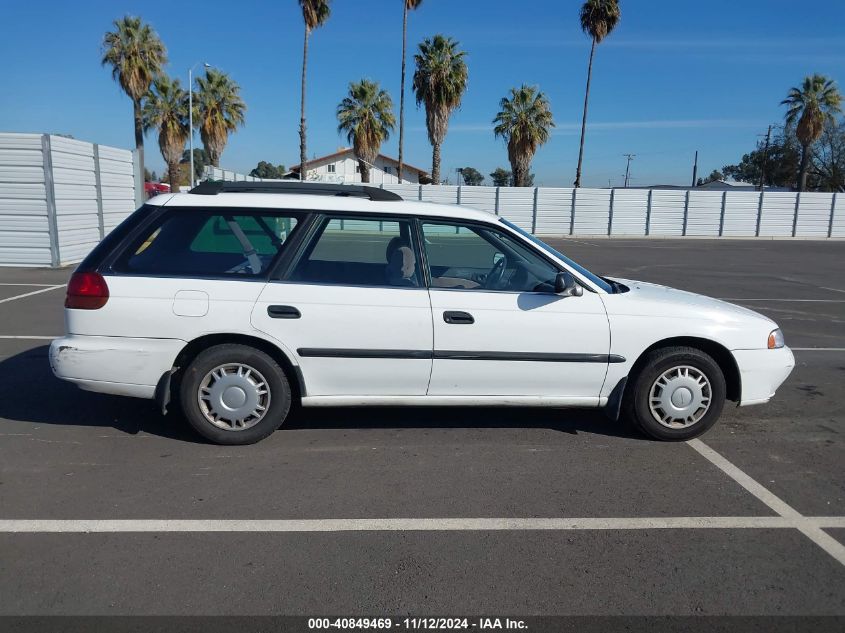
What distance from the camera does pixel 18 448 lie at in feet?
14.6

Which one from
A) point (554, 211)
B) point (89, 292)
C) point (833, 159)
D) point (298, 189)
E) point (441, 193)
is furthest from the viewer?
point (833, 159)

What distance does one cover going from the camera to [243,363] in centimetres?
440

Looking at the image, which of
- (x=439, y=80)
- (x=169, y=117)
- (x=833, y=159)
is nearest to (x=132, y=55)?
(x=169, y=117)

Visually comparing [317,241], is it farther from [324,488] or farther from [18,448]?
[18,448]

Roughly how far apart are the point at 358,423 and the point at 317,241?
4.61ft

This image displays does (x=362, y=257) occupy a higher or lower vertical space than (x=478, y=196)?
lower

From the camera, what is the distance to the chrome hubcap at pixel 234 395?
4.42 m

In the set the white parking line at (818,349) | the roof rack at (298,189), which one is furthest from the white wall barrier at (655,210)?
the roof rack at (298,189)

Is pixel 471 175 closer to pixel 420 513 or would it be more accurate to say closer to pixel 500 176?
pixel 500 176

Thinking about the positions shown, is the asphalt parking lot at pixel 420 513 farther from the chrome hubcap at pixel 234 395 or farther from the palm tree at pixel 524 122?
the palm tree at pixel 524 122

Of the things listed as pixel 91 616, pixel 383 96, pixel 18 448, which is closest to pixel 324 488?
pixel 91 616

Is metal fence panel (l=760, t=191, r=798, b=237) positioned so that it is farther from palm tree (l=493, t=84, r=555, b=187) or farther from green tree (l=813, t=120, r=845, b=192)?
green tree (l=813, t=120, r=845, b=192)

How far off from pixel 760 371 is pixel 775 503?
1.14 metres

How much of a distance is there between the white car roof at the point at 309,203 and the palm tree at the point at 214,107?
124 ft
